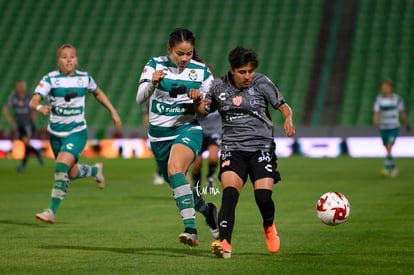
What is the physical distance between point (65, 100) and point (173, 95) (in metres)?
3.96

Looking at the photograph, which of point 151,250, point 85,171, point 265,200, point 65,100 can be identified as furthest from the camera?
point 85,171

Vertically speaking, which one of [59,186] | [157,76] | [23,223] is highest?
[157,76]

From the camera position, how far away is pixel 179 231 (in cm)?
1241

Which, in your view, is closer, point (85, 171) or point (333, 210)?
point (333, 210)

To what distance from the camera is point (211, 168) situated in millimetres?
19406

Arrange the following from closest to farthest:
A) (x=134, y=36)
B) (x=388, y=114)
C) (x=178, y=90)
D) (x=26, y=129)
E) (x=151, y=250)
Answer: (x=151, y=250) < (x=178, y=90) < (x=388, y=114) < (x=26, y=129) < (x=134, y=36)

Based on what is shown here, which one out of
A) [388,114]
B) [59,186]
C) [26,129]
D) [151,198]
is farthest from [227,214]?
[26,129]

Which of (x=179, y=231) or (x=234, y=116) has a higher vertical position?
(x=234, y=116)

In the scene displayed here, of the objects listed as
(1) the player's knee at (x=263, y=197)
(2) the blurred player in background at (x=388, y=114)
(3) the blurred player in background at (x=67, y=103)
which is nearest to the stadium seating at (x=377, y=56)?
(2) the blurred player in background at (x=388, y=114)

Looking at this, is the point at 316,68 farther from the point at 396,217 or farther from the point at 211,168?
the point at 396,217

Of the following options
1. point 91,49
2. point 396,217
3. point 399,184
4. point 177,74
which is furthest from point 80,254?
point 91,49

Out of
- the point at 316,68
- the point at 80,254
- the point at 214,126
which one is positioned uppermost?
the point at 316,68

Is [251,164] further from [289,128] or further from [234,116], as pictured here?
[289,128]

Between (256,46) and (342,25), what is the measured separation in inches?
142
